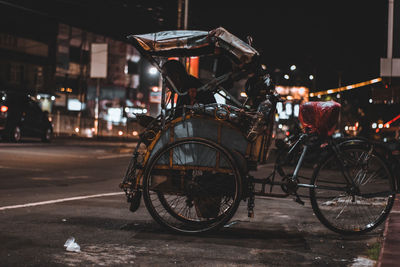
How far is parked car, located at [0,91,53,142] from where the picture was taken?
74.0 ft

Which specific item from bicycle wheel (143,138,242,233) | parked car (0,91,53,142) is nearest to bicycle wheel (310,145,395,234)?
bicycle wheel (143,138,242,233)

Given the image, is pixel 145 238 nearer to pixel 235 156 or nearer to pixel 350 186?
pixel 235 156

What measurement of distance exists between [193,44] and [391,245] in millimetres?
2763

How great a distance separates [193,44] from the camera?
17.7ft

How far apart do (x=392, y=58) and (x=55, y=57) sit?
44.7 metres

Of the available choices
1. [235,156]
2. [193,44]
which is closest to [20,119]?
[193,44]

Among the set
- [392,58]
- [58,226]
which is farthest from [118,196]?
[392,58]

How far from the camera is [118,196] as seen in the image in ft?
27.3

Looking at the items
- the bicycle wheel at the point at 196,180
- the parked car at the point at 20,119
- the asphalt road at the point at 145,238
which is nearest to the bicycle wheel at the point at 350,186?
the asphalt road at the point at 145,238

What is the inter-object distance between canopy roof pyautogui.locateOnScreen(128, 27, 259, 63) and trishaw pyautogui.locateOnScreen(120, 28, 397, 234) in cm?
1

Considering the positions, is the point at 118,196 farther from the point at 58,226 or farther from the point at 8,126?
the point at 8,126

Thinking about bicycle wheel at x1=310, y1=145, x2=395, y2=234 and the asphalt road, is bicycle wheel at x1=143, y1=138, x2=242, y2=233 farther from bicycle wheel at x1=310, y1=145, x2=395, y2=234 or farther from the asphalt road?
bicycle wheel at x1=310, y1=145, x2=395, y2=234

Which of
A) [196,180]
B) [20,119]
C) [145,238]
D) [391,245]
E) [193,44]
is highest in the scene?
[193,44]

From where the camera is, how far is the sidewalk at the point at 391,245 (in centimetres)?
400
